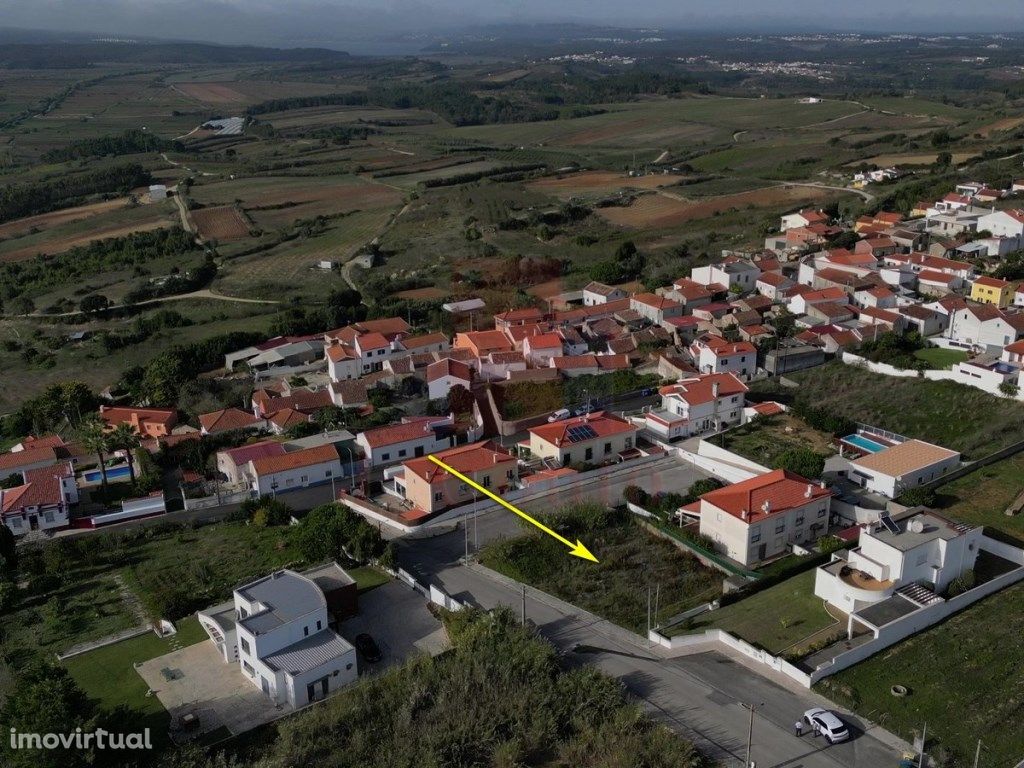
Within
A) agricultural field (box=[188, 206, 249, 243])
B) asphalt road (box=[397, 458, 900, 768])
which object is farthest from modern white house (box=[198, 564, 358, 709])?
agricultural field (box=[188, 206, 249, 243])

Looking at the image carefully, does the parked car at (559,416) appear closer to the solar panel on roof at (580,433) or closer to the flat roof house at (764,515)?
the solar panel on roof at (580,433)

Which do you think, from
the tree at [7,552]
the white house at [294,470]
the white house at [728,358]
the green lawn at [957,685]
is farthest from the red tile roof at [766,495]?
the tree at [7,552]

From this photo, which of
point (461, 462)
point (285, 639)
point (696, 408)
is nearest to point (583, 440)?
point (461, 462)

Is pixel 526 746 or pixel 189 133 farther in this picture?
pixel 189 133

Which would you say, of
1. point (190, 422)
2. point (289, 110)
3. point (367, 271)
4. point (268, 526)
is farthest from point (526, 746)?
point (289, 110)

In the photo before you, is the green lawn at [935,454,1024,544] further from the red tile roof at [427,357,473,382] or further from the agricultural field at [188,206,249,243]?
the agricultural field at [188,206,249,243]

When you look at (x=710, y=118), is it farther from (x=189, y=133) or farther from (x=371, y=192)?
(x=189, y=133)
